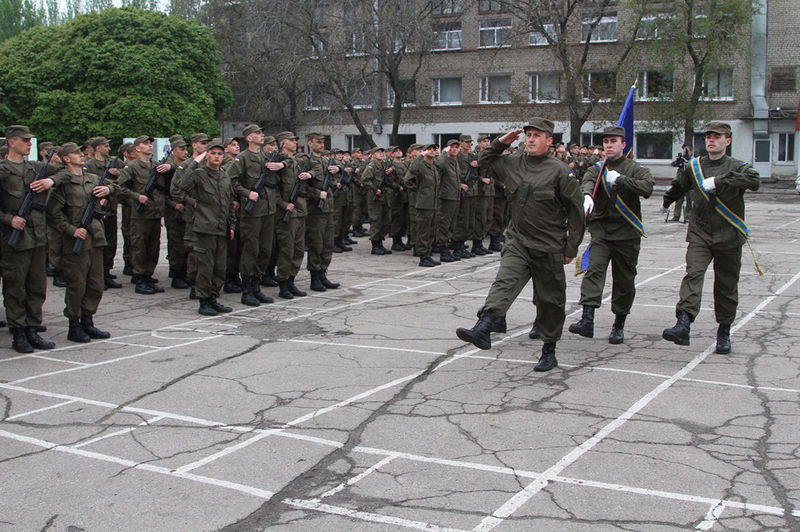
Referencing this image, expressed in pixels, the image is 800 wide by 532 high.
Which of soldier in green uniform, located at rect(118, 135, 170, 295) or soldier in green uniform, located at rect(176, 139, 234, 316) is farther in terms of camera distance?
soldier in green uniform, located at rect(118, 135, 170, 295)

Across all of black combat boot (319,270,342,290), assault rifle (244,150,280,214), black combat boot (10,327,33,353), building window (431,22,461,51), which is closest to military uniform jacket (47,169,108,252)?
black combat boot (10,327,33,353)

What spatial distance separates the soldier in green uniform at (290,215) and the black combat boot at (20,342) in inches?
142

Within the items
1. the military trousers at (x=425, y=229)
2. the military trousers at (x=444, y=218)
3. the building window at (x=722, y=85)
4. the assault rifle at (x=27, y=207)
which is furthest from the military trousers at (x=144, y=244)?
the building window at (x=722, y=85)

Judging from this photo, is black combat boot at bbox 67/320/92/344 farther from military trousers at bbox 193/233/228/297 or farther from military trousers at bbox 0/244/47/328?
military trousers at bbox 193/233/228/297

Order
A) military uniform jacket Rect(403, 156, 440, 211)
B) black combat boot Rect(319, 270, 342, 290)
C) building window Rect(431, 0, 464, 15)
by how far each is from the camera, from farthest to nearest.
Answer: building window Rect(431, 0, 464, 15), military uniform jacket Rect(403, 156, 440, 211), black combat boot Rect(319, 270, 342, 290)

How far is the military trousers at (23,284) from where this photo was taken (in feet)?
27.8

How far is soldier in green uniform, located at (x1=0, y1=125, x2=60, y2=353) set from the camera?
848cm

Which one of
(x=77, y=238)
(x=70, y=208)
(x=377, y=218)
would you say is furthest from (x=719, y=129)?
(x=377, y=218)

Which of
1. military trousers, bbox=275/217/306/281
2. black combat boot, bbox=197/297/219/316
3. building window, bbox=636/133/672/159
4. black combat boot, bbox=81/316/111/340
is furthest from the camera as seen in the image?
building window, bbox=636/133/672/159

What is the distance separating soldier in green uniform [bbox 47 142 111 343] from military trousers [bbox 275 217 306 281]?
109 inches

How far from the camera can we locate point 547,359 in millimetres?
7621

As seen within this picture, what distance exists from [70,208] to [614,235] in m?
5.44

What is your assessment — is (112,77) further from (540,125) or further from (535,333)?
(540,125)

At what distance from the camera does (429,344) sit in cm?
873
